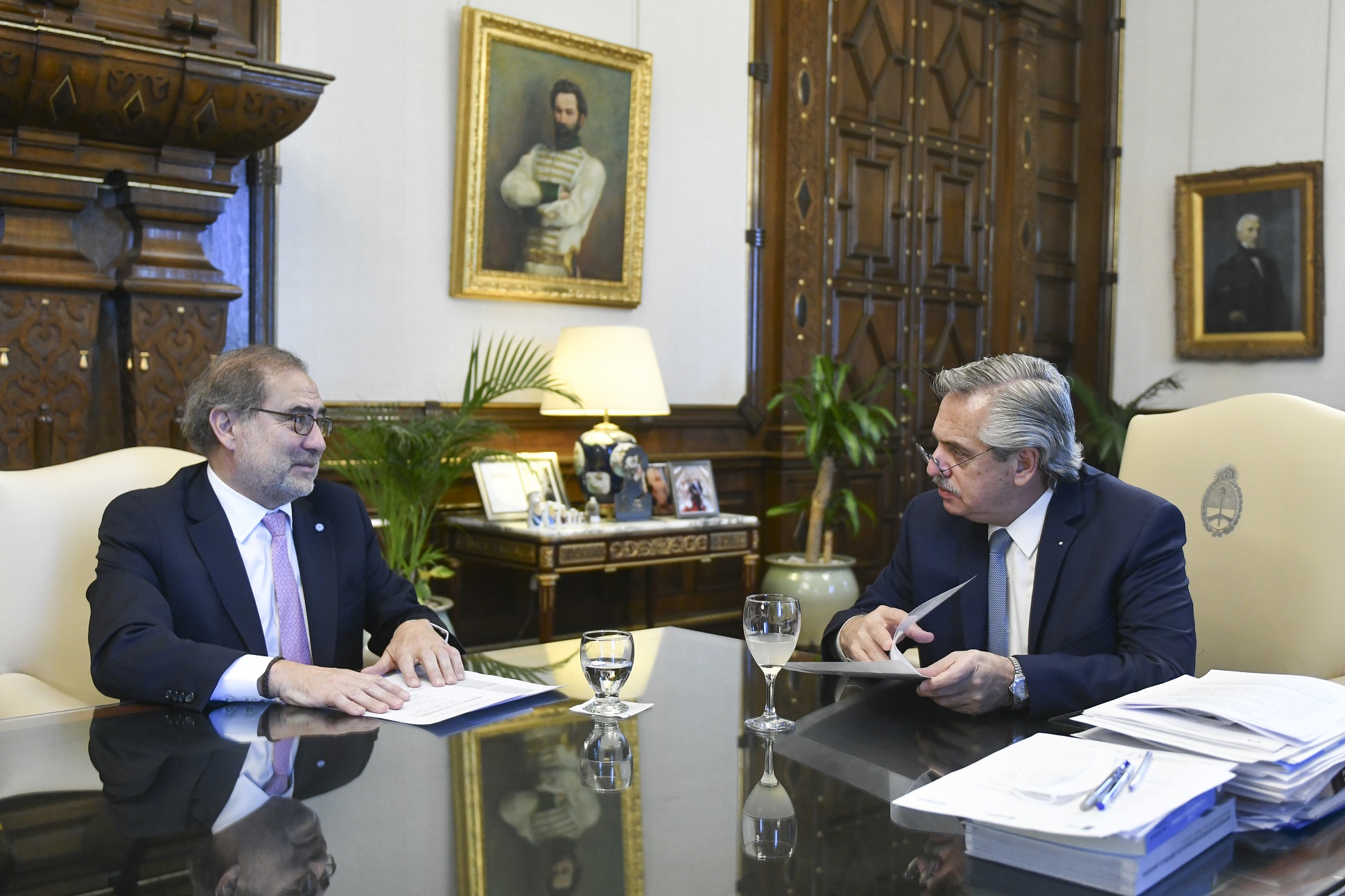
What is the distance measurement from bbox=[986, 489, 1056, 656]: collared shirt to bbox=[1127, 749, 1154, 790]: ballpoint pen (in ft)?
3.10

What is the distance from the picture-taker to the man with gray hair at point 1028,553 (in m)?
2.09

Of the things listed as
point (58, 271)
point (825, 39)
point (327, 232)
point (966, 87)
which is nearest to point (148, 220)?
point (58, 271)

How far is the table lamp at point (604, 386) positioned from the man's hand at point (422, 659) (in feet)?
9.83

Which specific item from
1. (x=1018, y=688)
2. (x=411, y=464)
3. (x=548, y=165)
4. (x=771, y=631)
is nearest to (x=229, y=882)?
(x=771, y=631)

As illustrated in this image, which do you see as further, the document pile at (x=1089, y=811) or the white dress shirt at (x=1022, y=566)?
the white dress shirt at (x=1022, y=566)

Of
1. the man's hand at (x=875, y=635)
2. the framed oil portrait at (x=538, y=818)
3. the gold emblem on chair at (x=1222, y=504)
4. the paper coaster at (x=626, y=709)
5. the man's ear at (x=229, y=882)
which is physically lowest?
the paper coaster at (x=626, y=709)

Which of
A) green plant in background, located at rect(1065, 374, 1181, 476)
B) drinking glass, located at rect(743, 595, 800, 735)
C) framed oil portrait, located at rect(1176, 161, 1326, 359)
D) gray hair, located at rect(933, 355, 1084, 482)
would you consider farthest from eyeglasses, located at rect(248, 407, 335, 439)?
framed oil portrait, located at rect(1176, 161, 1326, 359)

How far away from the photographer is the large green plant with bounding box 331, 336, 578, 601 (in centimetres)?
448

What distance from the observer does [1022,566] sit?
2301 mm

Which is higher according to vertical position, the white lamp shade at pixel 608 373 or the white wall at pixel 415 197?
the white wall at pixel 415 197

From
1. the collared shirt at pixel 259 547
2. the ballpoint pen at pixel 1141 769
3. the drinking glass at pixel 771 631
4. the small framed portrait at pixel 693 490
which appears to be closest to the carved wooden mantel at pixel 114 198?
the collared shirt at pixel 259 547

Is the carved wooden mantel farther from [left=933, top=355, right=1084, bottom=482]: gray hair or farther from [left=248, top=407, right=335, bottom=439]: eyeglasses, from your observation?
[left=933, top=355, right=1084, bottom=482]: gray hair

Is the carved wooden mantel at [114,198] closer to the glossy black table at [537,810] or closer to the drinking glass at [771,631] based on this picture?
the glossy black table at [537,810]

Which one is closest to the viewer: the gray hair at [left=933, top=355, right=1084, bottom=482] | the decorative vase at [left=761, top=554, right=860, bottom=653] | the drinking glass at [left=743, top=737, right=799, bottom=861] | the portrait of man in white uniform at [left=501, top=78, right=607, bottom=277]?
the drinking glass at [left=743, top=737, right=799, bottom=861]
